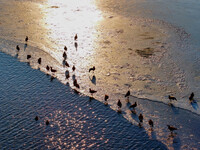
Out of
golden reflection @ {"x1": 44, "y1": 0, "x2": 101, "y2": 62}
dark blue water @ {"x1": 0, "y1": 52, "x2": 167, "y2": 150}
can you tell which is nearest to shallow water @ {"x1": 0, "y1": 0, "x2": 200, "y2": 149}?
golden reflection @ {"x1": 44, "y1": 0, "x2": 101, "y2": 62}

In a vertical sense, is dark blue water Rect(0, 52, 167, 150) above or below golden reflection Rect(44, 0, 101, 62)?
below

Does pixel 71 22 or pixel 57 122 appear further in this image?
pixel 71 22

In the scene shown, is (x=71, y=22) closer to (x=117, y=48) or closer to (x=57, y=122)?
(x=117, y=48)

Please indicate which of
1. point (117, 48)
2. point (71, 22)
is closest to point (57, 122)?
point (117, 48)

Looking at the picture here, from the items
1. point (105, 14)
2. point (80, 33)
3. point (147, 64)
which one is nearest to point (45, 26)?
point (80, 33)

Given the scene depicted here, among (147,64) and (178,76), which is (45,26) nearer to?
(147,64)

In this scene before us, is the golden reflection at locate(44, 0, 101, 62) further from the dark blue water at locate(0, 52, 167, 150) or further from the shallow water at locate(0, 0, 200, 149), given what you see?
the dark blue water at locate(0, 52, 167, 150)
